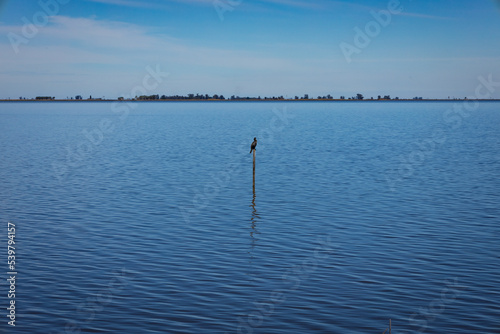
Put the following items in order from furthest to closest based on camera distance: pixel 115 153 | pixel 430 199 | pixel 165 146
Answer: pixel 165 146 < pixel 115 153 < pixel 430 199

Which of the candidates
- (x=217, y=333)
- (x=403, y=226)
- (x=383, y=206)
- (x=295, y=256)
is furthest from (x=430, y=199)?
(x=217, y=333)

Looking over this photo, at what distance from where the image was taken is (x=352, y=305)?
19391 mm

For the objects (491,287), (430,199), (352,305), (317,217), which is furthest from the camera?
(430,199)

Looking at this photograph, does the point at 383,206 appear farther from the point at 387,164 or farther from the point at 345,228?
the point at 387,164

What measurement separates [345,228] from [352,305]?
468 inches

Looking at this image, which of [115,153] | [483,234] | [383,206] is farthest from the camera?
[115,153]

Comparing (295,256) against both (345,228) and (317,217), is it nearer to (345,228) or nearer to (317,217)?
(345,228)

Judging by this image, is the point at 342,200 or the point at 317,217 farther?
the point at 342,200

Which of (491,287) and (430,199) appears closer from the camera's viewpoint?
(491,287)

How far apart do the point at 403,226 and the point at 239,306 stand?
592 inches

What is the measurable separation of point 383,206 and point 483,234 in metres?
8.61

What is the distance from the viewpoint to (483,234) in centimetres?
2944

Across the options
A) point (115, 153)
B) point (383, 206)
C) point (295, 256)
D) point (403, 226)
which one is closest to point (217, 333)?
point (295, 256)

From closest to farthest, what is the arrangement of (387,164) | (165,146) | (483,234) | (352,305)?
(352,305), (483,234), (387,164), (165,146)
